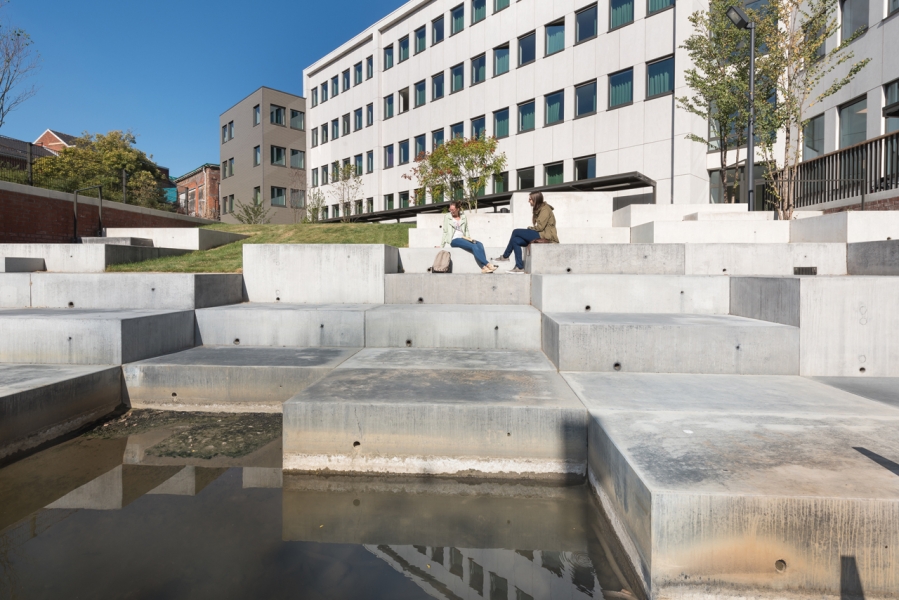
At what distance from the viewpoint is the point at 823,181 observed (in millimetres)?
12953

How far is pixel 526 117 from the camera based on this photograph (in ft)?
85.6

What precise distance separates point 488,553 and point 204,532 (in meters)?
1.94

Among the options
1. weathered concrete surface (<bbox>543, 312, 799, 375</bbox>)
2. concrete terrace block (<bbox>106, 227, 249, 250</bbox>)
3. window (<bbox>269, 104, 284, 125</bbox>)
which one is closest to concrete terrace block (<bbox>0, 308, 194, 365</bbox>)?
weathered concrete surface (<bbox>543, 312, 799, 375</bbox>)

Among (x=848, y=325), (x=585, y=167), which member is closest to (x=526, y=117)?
(x=585, y=167)

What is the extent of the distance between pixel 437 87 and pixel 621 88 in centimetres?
1377

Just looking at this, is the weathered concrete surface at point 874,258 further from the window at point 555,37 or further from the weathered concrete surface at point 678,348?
the window at point 555,37

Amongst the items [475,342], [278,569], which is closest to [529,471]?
[278,569]

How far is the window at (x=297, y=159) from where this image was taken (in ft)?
148

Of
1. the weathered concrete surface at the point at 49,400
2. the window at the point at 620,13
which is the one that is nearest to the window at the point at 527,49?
the window at the point at 620,13

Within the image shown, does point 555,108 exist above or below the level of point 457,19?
below

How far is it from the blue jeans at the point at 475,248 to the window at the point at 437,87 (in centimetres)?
2432

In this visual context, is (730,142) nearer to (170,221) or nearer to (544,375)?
(544,375)

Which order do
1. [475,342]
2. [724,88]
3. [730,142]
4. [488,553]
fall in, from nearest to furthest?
[488,553] → [475,342] → [724,88] → [730,142]

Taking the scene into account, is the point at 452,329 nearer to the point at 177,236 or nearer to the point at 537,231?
the point at 537,231
